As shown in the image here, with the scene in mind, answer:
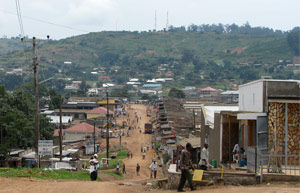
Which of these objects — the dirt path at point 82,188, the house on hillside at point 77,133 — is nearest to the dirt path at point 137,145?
the house on hillside at point 77,133

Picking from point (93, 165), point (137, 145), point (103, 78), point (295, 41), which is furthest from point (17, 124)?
point (295, 41)

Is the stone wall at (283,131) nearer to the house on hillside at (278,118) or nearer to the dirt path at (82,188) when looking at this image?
→ the house on hillside at (278,118)

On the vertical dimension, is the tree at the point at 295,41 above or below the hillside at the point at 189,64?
above

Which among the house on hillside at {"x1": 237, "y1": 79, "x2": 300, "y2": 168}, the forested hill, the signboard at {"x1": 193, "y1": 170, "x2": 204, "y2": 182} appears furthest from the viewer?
the forested hill

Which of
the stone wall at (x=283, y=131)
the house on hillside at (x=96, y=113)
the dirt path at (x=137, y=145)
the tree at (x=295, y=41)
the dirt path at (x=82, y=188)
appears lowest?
the dirt path at (x=137, y=145)

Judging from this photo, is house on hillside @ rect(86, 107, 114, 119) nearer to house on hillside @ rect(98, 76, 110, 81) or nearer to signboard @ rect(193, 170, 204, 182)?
signboard @ rect(193, 170, 204, 182)

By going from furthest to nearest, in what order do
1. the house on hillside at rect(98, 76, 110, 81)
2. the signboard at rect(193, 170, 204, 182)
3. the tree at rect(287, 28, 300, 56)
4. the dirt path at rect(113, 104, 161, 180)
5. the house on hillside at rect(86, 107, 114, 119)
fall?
the house on hillside at rect(98, 76, 110, 81) < the tree at rect(287, 28, 300, 56) < the house on hillside at rect(86, 107, 114, 119) < the dirt path at rect(113, 104, 161, 180) < the signboard at rect(193, 170, 204, 182)

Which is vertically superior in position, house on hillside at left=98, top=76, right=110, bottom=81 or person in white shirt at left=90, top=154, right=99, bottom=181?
house on hillside at left=98, top=76, right=110, bottom=81

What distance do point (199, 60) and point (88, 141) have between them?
13129cm

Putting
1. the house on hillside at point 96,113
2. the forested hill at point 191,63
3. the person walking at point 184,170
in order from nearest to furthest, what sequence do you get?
the person walking at point 184,170 < the house on hillside at point 96,113 < the forested hill at point 191,63

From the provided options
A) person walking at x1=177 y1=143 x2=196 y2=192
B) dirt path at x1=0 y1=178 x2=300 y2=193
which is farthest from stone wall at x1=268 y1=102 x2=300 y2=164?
person walking at x1=177 y1=143 x2=196 y2=192

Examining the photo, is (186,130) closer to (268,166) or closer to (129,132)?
(129,132)

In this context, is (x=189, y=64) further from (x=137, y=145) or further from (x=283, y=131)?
(x=283, y=131)

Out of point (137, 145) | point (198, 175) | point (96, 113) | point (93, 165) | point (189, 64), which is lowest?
point (137, 145)
